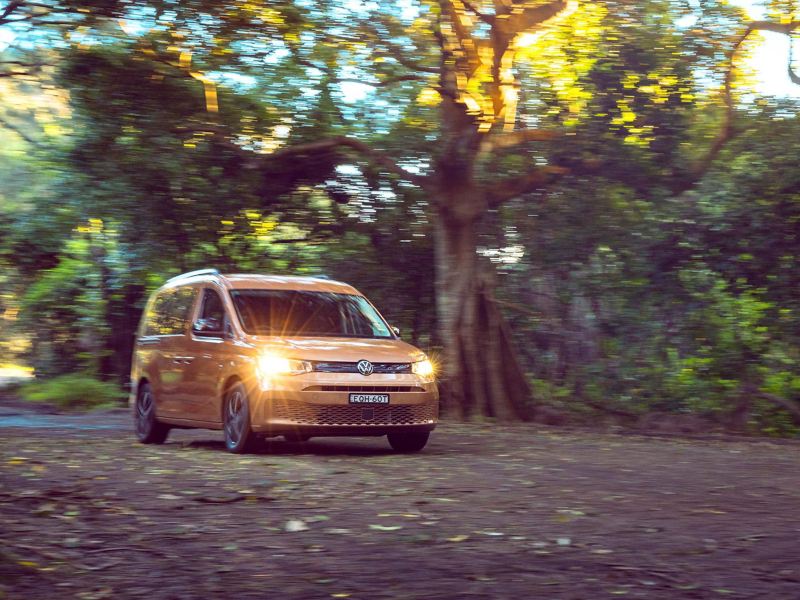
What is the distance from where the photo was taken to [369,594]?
19.1 ft

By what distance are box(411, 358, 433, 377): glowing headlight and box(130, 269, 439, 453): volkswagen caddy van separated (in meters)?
0.01

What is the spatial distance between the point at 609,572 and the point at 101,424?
14.3m

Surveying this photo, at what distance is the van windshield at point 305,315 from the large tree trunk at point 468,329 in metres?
4.91

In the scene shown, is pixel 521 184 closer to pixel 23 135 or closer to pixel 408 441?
pixel 408 441

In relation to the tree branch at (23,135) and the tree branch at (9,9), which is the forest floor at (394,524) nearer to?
the tree branch at (9,9)

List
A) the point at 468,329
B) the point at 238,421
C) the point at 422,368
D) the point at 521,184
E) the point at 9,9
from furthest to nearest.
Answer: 1. the point at 468,329
2. the point at 521,184
3. the point at 422,368
4. the point at 238,421
5. the point at 9,9

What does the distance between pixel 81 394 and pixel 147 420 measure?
10.1 meters

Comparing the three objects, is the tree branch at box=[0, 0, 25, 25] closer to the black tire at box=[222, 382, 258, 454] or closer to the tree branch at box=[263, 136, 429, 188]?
the black tire at box=[222, 382, 258, 454]

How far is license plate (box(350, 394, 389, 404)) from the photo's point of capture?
12.4 metres

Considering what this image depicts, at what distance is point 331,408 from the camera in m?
12.3

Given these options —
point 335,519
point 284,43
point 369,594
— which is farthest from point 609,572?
point 284,43

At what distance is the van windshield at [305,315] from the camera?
13.4 meters

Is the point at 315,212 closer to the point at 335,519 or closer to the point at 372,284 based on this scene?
the point at 372,284

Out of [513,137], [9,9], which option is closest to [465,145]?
[513,137]
